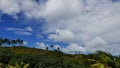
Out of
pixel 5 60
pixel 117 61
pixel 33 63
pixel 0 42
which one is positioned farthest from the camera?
pixel 0 42

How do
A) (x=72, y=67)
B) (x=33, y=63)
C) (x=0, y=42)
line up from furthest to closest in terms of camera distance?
(x=0, y=42)
(x=33, y=63)
(x=72, y=67)

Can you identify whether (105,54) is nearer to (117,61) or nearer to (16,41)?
(117,61)

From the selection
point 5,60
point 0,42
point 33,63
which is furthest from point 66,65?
point 0,42

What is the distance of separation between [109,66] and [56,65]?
15420 mm

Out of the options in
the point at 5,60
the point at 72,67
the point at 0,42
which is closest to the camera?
the point at 72,67

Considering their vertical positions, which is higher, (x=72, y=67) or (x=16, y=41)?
(x=16, y=41)

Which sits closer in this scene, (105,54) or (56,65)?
(105,54)

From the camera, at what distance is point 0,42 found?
142 m

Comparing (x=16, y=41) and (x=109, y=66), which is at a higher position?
(x=16, y=41)

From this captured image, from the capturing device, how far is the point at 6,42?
147750 mm

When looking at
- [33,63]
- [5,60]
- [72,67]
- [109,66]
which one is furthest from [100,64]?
[5,60]

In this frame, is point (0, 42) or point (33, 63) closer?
point (33, 63)

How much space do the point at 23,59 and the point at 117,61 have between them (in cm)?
2123

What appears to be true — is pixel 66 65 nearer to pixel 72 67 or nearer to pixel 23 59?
pixel 72 67
